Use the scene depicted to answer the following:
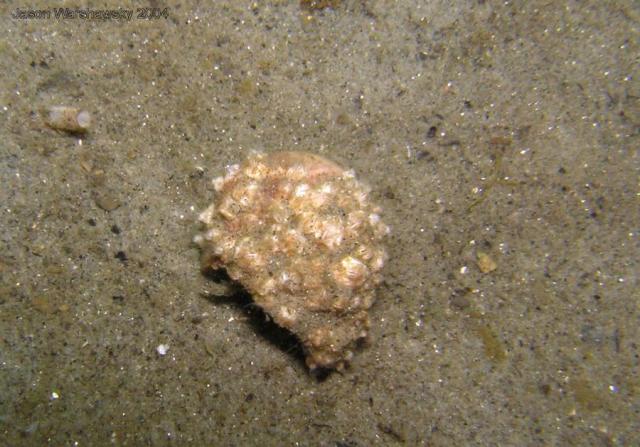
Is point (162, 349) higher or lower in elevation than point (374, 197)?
lower

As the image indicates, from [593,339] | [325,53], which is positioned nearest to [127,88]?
[325,53]

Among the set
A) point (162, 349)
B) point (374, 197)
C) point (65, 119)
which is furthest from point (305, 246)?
point (65, 119)

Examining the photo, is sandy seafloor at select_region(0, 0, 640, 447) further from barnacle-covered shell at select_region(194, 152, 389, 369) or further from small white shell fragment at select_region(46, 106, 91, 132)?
barnacle-covered shell at select_region(194, 152, 389, 369)

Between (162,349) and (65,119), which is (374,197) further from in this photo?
(65,119)

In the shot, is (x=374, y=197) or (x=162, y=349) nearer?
(x=162, y=349)

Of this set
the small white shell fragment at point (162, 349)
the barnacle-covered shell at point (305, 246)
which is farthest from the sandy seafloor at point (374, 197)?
the barnacle-covered shell at point (305, 246)

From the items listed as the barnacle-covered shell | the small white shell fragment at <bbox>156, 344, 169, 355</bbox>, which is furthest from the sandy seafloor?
the barnacle-covered shell

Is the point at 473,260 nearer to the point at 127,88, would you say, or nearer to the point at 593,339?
the point at 593,339
